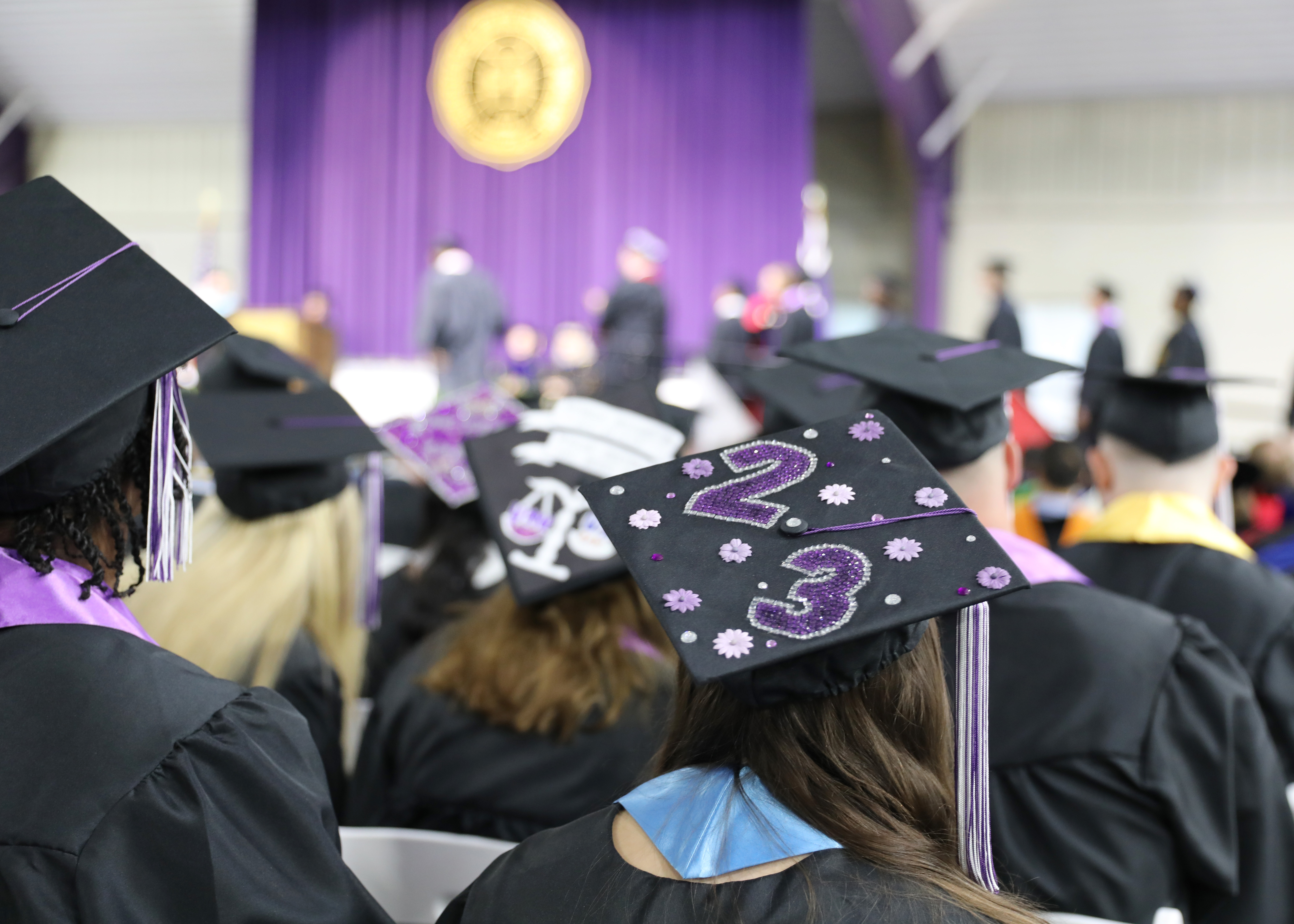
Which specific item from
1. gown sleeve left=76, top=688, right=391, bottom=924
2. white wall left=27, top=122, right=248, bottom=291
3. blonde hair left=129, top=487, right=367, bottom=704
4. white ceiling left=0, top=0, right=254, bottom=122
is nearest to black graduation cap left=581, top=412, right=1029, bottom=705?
gown sleeve left=76, top=688, right=391, bottom=924

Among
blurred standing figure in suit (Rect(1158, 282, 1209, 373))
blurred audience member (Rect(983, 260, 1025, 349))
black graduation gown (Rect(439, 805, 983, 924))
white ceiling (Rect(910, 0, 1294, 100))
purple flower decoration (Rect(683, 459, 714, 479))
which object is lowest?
black graduation gown (Rect(439, 805, 983, 924))

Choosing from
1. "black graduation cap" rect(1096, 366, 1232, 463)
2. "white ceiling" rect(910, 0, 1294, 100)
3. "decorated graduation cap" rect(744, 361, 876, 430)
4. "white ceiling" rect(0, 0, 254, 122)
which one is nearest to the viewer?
"black graduation cap" rect(1096, 366, 1232, 463)

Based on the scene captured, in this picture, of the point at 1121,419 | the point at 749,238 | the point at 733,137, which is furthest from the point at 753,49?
the point at 1121,419

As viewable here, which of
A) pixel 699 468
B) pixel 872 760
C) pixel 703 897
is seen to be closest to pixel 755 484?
pixel 699 468

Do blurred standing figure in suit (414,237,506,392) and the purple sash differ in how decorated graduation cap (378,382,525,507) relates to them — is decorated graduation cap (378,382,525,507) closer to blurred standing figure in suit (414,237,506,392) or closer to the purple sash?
the purple sash

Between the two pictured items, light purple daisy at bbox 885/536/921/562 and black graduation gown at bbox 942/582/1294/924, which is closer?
light purple daisy at bbox 885/536/921/562

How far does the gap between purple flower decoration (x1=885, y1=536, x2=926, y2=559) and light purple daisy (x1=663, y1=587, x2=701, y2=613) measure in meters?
0.18

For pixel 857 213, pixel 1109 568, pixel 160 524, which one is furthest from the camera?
pixel 857 213

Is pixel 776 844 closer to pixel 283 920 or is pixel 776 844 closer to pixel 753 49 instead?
pixel 283 920

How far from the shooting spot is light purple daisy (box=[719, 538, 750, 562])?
3.33ft

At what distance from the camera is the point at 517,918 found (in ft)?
3.15

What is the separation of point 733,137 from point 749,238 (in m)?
1.15

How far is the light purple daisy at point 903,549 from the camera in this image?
1.00 m

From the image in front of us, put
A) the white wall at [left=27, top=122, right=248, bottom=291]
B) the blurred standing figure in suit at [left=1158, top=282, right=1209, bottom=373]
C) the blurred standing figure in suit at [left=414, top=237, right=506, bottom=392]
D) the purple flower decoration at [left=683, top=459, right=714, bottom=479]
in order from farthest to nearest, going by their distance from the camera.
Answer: the white wall at [left=27, top=122, right=248, bottom=291] → the blurred standing figure in suit at [left=414, top=237, right=506, bottom=392] → the blurred standing figure in suit at [left=1158, top=282, right=1209, bottom=373] → the purple flower decoration at [left=683, top=459, right=714, bottom=479]
